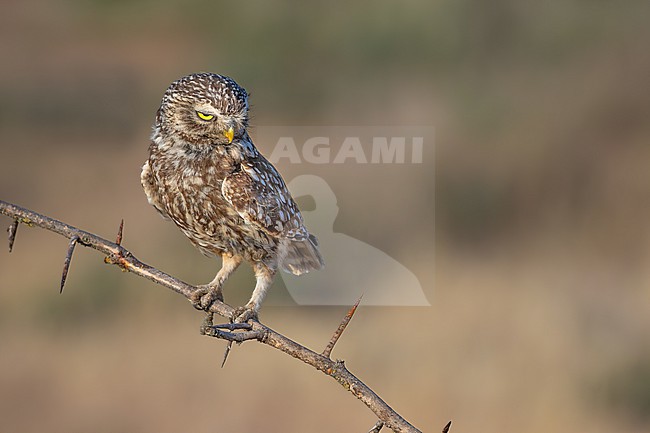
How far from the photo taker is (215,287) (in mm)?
4105

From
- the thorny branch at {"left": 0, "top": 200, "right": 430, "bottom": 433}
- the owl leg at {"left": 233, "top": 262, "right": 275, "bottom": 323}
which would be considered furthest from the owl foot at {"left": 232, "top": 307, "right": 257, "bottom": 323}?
the thorny branch at {"left": 0, "top": 200, "right": 430, "bottom": 433}

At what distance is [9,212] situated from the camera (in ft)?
9.09

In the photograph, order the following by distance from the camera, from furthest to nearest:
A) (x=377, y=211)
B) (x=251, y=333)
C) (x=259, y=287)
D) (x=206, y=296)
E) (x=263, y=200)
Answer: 1. (x=377, y=211)
2. (x=259, y=287)
3. (x=206, y=296)
4. (x=263, y=200)
5. (x=251, y=333)

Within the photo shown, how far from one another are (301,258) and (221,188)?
594 millimetres

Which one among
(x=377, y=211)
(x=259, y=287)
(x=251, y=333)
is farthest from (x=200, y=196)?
(x=377, y=211)

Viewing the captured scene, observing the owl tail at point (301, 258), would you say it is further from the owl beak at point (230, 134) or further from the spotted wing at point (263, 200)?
the owl beak at point (230, 134)

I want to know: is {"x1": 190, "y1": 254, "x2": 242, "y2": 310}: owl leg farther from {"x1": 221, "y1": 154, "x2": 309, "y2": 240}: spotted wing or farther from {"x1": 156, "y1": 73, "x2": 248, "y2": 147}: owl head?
{"x1": 156, "y1": 73, "x2": 248, "y2": 147}: owl head

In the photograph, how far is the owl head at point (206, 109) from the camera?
332 cm

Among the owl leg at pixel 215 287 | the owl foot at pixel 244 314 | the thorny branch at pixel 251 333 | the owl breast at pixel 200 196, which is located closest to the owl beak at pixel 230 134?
the owl breast at pixel 200 196

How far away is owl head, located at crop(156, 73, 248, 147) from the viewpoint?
3320mm

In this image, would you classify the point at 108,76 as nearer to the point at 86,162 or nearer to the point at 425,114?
the point at 86,162

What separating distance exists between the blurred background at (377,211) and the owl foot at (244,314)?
5735 millimetres

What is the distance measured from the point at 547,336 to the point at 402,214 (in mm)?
2485

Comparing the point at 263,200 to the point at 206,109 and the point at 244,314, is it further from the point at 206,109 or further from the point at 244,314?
the point at 206,109
